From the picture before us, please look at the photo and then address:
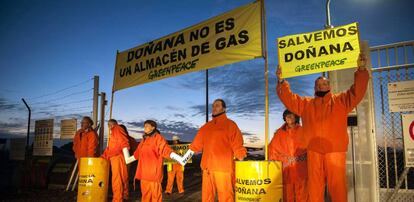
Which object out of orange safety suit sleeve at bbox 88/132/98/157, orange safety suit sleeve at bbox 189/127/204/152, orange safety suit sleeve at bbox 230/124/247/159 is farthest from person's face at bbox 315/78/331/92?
orange safety suit sleeve at bbox 88/132/98/157

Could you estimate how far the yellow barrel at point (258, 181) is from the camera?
4613 mm

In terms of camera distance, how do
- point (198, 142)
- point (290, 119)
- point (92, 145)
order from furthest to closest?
1. point (92, 145)
2. point (290, 119)
3. point (198, 142)

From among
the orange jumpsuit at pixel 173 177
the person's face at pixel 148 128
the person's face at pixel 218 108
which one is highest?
the person's face at pixel 218 108

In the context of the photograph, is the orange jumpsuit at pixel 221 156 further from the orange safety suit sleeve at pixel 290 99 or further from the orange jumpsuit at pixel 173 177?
the orange jumpsuit at pixel 173 177

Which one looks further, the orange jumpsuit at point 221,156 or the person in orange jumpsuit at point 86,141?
the person in orange jumpsuit at point 86,141

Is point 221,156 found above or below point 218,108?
below

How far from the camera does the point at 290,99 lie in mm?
5344

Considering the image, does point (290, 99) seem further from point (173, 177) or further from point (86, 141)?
point (173, 177)

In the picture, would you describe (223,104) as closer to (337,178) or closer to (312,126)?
(312,126)

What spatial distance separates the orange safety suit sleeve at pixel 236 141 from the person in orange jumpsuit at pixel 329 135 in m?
1.09

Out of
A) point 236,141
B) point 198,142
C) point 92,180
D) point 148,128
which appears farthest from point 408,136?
point 92,180

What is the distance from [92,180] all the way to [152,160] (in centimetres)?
160

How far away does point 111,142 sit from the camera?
7.99 meters

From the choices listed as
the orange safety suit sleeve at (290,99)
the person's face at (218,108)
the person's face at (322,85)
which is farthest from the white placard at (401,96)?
the person's face at (218,108)
